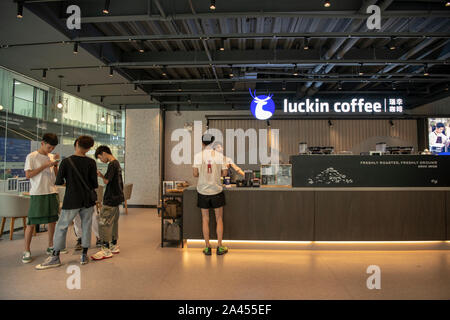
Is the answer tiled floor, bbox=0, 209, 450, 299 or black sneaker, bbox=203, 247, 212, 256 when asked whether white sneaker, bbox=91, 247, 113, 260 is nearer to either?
→ tiled floor, bbox=0, 209, 450, 299

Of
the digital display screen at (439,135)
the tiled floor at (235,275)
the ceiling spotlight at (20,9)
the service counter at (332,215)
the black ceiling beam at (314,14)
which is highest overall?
the black ceiling beam at (314,14)

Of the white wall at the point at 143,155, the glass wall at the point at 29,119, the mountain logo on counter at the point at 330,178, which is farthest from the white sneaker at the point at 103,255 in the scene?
the white wall at the point at 143,155

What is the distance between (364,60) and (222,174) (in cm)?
402

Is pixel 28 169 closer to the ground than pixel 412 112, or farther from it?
closer to the ground

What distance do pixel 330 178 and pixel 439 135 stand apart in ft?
22.0

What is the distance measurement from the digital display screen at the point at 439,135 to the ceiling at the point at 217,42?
82 centimetres

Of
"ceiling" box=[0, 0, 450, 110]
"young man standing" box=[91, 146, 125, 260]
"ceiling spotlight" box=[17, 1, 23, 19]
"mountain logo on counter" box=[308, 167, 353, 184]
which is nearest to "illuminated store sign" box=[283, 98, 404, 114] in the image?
"ceiling" box=[0, 0, 450, 110]

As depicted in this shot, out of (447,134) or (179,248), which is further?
(447,134)

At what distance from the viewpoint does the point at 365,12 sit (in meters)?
4.01

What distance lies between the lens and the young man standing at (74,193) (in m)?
3.56

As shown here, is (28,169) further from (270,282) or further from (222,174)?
(270,282)

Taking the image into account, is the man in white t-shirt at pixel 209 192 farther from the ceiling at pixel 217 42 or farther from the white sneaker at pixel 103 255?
the ceiling at pixel 217 42

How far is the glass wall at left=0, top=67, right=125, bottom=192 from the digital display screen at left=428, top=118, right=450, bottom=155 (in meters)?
11.3

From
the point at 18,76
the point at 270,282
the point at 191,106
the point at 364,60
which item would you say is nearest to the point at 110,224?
the point at 270,282
